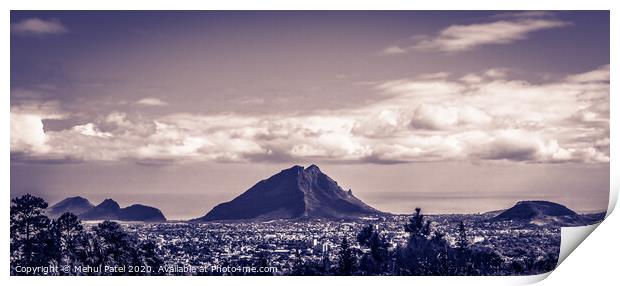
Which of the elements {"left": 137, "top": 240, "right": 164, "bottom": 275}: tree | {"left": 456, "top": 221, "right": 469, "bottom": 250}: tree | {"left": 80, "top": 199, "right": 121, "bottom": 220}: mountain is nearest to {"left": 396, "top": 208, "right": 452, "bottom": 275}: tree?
{"left": 456, "top": 221, "right": 469, "bottom": 250}: tree

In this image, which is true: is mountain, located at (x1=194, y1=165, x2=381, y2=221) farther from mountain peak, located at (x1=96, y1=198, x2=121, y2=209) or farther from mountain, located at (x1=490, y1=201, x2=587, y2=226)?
mountain, located at (x1=490, y1=201, x2=587, y2=226)

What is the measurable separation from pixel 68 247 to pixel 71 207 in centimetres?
55

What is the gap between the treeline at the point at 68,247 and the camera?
12.2 metres

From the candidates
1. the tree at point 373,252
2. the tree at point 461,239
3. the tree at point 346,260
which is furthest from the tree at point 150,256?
the tree at point 461,239

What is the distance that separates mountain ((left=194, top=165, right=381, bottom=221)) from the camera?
12188 millimetres

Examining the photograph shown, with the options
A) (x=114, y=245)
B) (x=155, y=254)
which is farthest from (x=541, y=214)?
(x=114, y=245)

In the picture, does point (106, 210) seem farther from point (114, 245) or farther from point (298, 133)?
point (298, 133)

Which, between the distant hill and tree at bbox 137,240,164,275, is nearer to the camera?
the distant hill

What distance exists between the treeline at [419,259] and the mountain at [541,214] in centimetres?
49

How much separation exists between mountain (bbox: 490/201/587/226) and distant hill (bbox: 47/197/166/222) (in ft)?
14.0

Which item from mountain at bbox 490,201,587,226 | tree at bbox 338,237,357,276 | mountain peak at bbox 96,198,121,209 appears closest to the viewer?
mountain peak at bbox 96,198,121,209

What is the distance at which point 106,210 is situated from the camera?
479 inches
